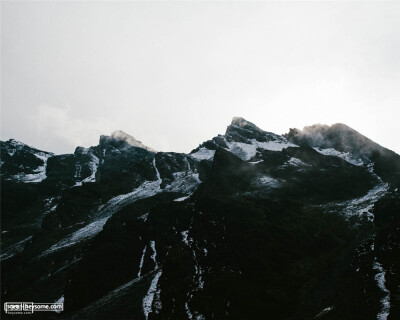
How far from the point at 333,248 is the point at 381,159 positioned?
102 metres

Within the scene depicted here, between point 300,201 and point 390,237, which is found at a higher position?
point 300,201

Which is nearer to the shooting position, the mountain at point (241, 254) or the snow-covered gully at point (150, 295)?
the mountain at point (241, 254)

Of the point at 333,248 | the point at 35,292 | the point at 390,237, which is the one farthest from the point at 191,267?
the point at 35,292

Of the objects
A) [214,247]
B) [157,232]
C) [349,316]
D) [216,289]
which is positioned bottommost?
[349,316]

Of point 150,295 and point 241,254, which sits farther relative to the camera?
point 241,254

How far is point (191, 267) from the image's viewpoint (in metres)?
89.8

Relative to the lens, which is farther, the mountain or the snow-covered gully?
the snow-covered gully

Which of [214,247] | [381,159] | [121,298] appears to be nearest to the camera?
[121,298]

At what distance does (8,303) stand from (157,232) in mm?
50829

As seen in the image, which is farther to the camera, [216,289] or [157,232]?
[157,232]

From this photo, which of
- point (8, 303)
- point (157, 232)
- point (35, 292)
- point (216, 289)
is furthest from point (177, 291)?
point (8, 303)

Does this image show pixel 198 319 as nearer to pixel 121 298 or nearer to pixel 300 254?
pixel 121 298

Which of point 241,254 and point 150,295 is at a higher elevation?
point 241,254

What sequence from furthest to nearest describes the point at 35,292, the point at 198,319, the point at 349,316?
the point at 35,292 < the point at 198,319 < the point at 349,316
